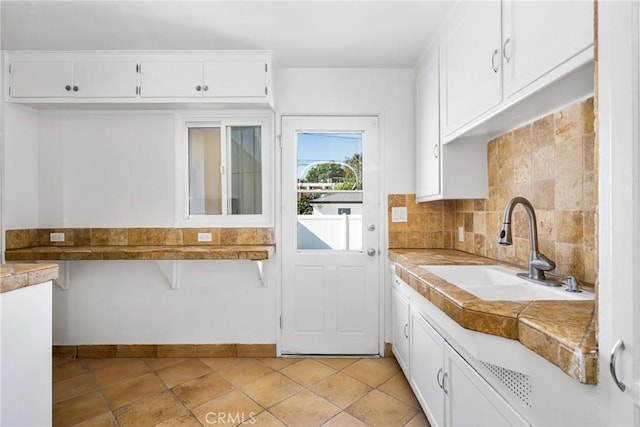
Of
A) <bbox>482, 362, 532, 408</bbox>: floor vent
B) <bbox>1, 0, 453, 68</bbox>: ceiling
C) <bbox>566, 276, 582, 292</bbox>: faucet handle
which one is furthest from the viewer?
<bbox>1, 0, 453, 68</bbox>: ceiling

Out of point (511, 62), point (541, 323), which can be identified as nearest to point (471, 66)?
point (511, 62)

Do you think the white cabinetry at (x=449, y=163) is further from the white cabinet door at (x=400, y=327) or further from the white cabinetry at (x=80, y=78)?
the white cabinetry at (x=80, y=78)

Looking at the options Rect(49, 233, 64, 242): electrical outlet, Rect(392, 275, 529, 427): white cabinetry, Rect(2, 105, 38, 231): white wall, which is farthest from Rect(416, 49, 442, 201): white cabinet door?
Rect(2, 105, 38, 231): white wall

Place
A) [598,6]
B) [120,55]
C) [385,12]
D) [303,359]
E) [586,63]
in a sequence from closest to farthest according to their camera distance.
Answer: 1. [598,6]
2. [586,63]
3. [385,12]
4. [120,55]
5. [303,359]

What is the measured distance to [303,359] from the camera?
259 cm

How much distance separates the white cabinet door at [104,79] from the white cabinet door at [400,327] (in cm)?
248

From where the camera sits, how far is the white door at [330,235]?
2.65 metres

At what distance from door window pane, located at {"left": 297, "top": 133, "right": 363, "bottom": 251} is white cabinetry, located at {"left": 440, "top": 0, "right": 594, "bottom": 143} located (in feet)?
2.97

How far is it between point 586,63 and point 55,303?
12.2 feet

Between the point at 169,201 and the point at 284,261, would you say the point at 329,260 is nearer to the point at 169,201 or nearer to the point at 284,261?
the point at 284,261

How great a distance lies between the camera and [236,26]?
80.5 inches

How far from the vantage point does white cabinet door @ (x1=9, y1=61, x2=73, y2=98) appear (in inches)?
93.2

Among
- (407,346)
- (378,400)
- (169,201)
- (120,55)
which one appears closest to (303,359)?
(378,400)

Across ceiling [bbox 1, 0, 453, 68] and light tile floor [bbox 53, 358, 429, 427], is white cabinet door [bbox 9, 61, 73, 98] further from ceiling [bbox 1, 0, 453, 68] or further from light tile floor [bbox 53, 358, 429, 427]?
light tile floor [bbox 53, 358, 429, 427]
